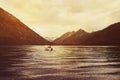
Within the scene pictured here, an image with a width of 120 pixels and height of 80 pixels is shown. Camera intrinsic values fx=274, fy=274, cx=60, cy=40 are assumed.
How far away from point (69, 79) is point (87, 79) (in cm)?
310

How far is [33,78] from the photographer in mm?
47344

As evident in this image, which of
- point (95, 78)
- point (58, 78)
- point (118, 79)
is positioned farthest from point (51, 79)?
point (118, 79)

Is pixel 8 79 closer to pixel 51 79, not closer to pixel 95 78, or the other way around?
pixel 51 79

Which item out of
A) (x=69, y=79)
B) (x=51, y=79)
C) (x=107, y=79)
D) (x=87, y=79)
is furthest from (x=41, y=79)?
(x=107, y=79)

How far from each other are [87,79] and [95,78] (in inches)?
74.4

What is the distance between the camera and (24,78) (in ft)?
155

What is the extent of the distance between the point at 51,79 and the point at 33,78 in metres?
3.18

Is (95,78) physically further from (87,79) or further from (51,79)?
(51,79)

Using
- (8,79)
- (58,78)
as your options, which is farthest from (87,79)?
(8,79)

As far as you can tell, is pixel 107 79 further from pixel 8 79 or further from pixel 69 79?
pixel 8 79

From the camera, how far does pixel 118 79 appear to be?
46781mm

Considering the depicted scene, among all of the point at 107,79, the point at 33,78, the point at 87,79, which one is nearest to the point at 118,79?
the point at 107,79

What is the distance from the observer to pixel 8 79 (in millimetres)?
45844

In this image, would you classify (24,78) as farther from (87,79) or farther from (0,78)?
(87,79)
